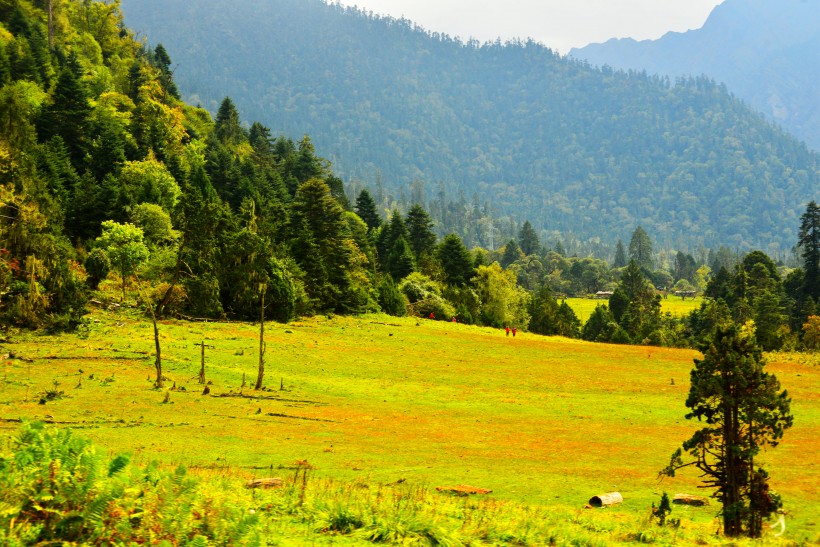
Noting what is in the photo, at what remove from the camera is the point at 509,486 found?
21859 millimetres

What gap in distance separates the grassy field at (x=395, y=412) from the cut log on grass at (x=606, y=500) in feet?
1.07

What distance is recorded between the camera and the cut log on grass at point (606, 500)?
65.3 ft

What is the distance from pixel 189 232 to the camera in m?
63.1

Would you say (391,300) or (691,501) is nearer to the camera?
(691,501)

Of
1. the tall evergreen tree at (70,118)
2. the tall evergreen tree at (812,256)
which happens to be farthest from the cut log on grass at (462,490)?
the tall evergreen tree at (812,256)

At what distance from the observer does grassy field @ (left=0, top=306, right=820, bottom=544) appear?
2209 centimetres

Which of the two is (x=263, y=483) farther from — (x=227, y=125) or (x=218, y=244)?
(x=227, y=125)

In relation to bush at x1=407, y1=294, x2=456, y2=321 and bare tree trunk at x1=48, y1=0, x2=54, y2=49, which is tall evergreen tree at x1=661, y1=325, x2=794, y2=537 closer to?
bush at x1=407, y1=294, x2=456, y2=321

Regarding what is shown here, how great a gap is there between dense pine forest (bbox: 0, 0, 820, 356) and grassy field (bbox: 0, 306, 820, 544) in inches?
252

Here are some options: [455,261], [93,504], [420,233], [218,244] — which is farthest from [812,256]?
[93,504]

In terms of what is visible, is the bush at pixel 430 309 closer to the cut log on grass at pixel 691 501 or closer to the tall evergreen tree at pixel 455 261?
the tall evergreen tree at pixel 455 261

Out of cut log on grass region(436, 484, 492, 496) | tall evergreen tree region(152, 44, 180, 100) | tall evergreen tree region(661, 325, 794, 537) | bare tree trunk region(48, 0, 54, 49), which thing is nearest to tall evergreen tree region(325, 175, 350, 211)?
tall evergreen tree region(152, 44, 180, 100)

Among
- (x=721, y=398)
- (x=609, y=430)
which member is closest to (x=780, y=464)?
(x=609, y=430)

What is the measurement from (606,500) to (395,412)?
16.7 m
